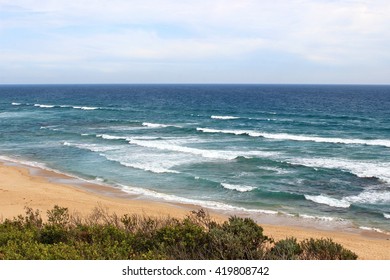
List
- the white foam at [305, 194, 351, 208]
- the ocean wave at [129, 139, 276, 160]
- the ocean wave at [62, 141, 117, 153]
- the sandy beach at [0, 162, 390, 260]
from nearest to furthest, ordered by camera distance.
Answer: the sandy beach at [0, 162, 390, 260], the white foam at [305, 194, 351, 208], the ocean wave at [129, 139, 276, 160], the ocean wave at [62, 141, 117, 153]

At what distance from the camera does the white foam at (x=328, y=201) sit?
78.4 feet

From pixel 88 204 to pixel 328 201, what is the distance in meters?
14.0

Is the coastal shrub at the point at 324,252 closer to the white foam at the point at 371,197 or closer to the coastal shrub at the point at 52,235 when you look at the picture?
the coastal shrub at the point at 52,235

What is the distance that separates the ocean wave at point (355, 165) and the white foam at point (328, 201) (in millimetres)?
5564

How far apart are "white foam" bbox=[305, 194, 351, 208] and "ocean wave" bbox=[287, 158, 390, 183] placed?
5.56m

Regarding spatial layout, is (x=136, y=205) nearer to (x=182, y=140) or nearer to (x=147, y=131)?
(x=182, y=140)

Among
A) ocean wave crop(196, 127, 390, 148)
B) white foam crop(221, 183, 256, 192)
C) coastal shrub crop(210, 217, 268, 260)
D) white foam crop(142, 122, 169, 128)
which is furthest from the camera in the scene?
white foam crop(142, 122, 169, 128)

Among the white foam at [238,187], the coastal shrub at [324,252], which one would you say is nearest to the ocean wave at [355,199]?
the white foam at [238,187]

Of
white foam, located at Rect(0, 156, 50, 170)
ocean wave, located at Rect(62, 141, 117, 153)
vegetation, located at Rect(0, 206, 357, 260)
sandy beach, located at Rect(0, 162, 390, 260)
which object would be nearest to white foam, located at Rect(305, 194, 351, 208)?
sandy beach, located at Rect(0, 162, 390, 260)

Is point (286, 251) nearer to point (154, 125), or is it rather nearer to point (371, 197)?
point (371, 197)

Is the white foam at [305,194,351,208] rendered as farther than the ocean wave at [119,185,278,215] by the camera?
Yes

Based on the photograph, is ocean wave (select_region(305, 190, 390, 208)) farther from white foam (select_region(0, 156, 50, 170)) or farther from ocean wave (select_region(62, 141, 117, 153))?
ocean wave (select_region(62, 141, 117, 153))

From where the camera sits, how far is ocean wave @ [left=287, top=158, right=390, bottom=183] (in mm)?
29562

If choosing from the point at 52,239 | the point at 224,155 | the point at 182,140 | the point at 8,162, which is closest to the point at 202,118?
the point at 182,140
